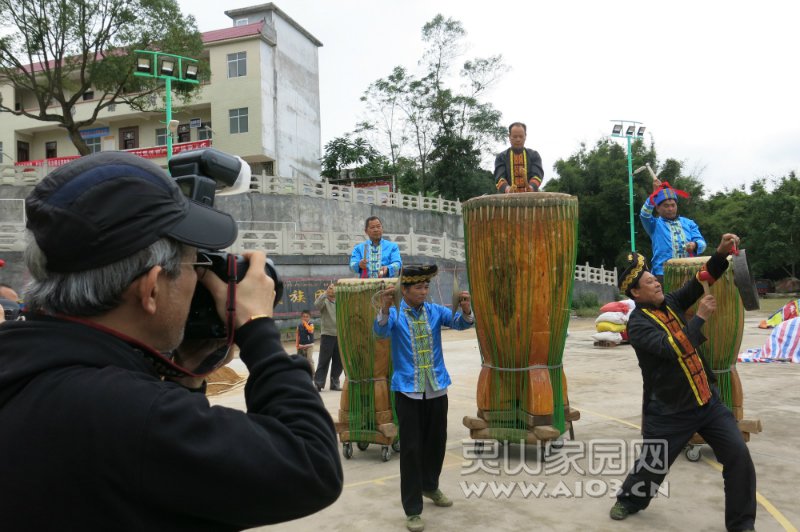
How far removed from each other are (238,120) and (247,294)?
2738 cm

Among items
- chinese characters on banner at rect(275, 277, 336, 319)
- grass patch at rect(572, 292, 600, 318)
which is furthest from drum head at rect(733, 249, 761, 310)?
grass patch at rect(572, 292, 600, 318)

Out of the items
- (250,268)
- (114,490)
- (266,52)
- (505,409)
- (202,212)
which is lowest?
(505,409)

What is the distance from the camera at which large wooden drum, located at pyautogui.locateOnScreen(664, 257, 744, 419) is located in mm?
4875

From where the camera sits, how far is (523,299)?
4742 mm

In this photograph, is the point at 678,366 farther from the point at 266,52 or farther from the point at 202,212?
the point at 266,52

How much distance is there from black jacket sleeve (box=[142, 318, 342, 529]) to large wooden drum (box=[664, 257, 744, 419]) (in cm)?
446

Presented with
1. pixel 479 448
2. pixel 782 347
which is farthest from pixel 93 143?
pixel 479 448

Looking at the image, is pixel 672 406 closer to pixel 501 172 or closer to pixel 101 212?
pixel 501 172

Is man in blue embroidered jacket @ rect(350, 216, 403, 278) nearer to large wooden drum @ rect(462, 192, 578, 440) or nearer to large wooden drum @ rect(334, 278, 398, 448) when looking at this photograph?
large wooden drum @ rect(334, 278, 398, 448)

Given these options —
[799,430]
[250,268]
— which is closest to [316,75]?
[799,430]

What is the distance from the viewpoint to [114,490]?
0.91m

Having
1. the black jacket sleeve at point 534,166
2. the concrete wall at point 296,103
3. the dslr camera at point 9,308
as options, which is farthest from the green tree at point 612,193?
the dslr camera at point 9,308

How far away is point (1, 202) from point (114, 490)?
69.0 feet

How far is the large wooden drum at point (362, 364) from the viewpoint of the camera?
5.15 meters
